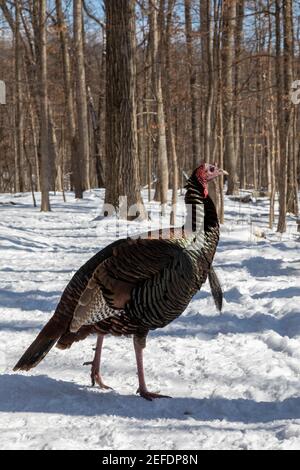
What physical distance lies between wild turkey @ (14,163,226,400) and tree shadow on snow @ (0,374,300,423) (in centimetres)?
17

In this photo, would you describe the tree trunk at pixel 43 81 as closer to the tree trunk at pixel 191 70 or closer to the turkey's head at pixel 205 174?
the tree trunk at pixel 191 70

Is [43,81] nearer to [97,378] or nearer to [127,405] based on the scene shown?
[97,378]

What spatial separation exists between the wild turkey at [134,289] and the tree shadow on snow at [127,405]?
17 cm

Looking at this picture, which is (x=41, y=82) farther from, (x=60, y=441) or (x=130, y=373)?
(x=60, y=441)

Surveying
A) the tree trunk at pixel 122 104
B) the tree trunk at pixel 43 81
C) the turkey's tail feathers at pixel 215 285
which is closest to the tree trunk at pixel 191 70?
the tree trunk at pixel 122 104

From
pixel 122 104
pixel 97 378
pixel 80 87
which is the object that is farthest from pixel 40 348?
pixel 80 87

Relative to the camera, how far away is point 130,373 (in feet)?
14.0

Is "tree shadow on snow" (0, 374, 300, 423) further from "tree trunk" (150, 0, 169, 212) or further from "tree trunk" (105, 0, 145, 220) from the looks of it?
"tree trunk" (150, 0, 169, 212)

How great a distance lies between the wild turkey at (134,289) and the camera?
3.49 meters

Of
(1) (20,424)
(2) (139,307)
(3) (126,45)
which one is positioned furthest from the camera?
(3) (126,45)

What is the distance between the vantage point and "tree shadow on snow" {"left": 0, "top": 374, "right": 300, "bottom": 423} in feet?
11.2

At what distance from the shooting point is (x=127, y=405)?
11.8 ft
